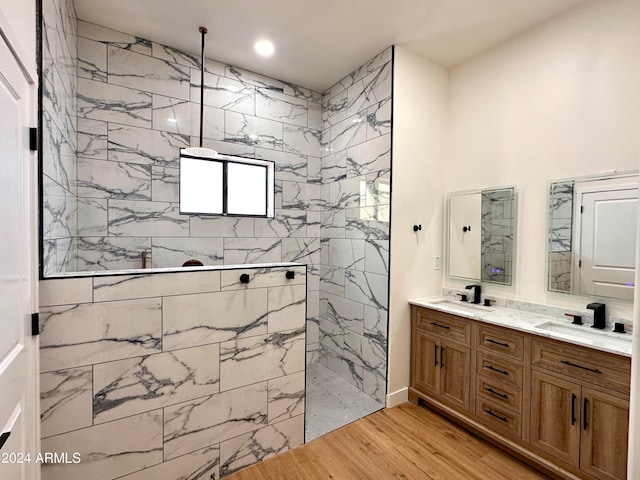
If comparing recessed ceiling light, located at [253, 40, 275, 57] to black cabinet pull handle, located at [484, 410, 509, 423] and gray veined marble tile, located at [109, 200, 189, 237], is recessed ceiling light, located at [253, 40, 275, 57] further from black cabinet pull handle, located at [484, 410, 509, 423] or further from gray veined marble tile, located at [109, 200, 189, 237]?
black cabinet pull handle, located at [484, 410, 509, 423]

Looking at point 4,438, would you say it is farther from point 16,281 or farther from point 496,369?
point 496,369

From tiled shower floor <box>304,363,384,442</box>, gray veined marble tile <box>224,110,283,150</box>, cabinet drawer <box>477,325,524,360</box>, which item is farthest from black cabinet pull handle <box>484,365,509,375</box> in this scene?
gray veined marble tile <box>224,110,283,150</box>

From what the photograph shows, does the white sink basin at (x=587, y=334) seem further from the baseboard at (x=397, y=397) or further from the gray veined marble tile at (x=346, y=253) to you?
the gray veined marble tile at (x=346, y=253)

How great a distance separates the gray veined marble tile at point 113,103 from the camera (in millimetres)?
2695

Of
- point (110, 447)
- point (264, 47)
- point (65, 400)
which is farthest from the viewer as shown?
point (264, 47)

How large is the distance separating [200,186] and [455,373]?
3207 millimetres

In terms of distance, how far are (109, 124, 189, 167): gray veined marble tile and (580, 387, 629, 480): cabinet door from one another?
3880mm

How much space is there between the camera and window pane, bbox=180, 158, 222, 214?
3287 mm

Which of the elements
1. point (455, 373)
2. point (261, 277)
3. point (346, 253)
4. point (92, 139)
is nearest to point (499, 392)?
point (455, 373)

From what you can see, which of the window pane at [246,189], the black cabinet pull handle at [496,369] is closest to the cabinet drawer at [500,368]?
the black cabinet pull handle at [496,369]

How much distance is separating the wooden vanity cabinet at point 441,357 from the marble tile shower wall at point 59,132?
2.94 meters

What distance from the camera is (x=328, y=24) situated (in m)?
2.70

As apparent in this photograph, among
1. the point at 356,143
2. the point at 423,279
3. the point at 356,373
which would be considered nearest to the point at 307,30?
the point at 356,143

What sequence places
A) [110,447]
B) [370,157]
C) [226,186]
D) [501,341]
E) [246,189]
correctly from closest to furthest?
[110,447], [501,341], [370,157], [226,186], [246,189]
